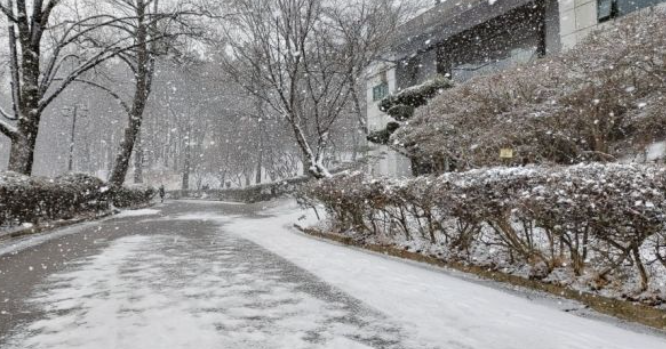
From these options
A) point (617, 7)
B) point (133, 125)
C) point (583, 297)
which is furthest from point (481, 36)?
point (133, 125)

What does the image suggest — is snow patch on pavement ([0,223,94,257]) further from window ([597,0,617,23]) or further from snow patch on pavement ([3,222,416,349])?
window ([597,0,617,23])

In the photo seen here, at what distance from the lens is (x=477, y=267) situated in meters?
6.43

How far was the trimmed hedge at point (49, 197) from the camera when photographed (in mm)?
10938

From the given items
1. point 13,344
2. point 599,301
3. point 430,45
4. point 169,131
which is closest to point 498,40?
point 430,45

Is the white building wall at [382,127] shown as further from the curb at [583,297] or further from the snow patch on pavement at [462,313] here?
the snow patch on pavement at [462,313]

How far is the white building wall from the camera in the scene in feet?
74.6

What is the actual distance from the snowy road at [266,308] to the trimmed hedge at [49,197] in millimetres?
3717

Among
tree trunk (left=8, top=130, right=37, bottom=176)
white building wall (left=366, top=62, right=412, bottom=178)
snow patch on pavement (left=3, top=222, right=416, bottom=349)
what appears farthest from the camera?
white building wall (left=366, top=62, right=412, bottom=178)

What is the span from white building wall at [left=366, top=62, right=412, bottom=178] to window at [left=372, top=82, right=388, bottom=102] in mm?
227

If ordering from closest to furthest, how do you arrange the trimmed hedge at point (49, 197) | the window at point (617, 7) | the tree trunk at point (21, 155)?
1. the trimmed hedge at point (49, 197)
2. the window at point (617, 7)
3. the tree trunk at point (21, 155)

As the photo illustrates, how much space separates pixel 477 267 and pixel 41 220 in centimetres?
1213

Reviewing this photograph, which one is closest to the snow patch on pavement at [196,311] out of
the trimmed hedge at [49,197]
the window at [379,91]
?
the trimmed hedge at [49,197]

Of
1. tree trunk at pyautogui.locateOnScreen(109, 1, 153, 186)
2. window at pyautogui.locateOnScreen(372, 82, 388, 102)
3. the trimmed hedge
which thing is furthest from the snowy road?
window at pyautogui.locateOnScreen(372, 82, 388, 102)

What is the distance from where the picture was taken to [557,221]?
4.89m
